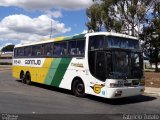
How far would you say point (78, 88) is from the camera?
1711 cm

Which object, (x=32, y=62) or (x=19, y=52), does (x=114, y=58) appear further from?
(x=19, y=52)

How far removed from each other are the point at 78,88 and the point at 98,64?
2277 mm

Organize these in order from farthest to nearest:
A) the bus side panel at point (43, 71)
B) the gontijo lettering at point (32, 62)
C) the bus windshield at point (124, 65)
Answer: the gontijo lettering at point (32, 62) → the bus side panel at point (43, 71) → the bus windshield at point (124, 65)

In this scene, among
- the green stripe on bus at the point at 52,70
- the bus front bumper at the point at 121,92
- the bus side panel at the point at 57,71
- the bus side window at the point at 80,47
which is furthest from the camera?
the green stripe on bus at the point at 52,70

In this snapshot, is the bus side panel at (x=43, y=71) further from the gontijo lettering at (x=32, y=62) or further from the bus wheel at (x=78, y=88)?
the bus wheel at (x=78, y=88)

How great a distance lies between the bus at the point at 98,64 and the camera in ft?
48.7

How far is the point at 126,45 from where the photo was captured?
15.7m

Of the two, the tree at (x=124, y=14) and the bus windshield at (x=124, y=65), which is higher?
the tree at (x=124, y=14)

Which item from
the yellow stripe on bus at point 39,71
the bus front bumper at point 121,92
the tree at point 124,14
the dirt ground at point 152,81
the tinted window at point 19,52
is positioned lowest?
the dirt ground at point 152,81

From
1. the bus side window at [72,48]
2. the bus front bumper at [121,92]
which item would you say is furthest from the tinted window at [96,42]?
the bus front bumper at [121,92]

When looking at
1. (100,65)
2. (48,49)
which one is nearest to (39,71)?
(48,49)

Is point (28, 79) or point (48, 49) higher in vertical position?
point (48, 49)

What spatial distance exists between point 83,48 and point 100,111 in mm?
4373

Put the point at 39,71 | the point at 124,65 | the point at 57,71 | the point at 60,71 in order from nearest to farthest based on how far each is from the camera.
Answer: the point at 124,65 → the point at 60,71 → the point at 57,71 → the point at 39,71
